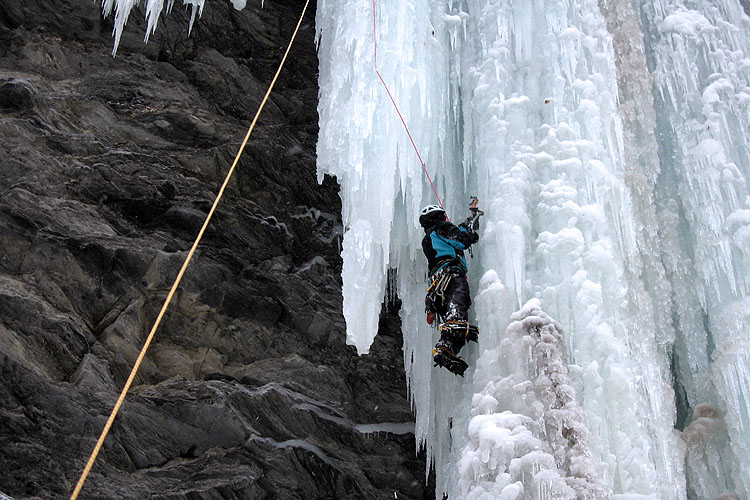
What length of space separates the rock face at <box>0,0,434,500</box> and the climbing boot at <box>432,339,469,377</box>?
1854 millimetres

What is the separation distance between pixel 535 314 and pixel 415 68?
2.59 meters

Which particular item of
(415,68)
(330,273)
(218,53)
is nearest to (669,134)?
(415,68)

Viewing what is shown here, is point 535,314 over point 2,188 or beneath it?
beneath

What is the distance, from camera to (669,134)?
23.1 feet

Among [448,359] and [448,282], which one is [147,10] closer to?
[448,282]

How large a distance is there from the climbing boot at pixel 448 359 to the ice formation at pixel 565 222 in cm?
18

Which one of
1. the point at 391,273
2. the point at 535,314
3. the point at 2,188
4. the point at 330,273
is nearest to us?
the point at 535,314

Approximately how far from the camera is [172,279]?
7.14 meters

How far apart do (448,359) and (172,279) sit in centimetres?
289

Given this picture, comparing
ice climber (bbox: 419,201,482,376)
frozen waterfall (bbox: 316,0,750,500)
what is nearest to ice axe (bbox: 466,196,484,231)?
ice climber (bbox: 419,201,482,376)

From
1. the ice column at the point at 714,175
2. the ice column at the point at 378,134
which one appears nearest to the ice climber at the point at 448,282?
the ice column at the point at 378,134

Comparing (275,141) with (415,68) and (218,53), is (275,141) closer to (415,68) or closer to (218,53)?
(218,53)

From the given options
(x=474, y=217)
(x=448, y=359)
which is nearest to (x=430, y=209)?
(x=474, y=217)

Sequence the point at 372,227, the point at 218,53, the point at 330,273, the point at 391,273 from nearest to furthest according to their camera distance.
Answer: the point at 372,227 < the point at 391,273 < the point at 330,273 < the point at 218,53
